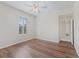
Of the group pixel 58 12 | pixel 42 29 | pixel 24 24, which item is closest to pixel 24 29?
pixel 24 24

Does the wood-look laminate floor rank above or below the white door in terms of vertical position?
below

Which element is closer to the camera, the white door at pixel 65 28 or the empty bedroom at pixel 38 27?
the empty bedroom at pixel 38 27

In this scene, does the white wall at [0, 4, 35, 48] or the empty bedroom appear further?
the white wall at [0, 4, 35, 48]

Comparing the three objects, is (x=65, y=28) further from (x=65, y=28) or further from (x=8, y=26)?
(x=8, y=26)

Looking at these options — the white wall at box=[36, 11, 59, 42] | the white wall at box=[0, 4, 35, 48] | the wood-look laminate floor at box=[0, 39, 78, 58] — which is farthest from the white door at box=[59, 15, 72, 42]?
the white wall at box=[0, 4, 35, 48]

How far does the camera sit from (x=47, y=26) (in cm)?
557

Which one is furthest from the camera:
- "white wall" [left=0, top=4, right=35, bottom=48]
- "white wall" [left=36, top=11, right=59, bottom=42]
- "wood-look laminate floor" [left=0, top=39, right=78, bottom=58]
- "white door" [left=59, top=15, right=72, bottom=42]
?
"white door" [left=59, top=15, right=72, bottom=42]

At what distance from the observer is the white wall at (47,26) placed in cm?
507

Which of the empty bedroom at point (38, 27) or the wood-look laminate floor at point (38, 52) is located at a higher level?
the empty bedroom at point (38, 27)

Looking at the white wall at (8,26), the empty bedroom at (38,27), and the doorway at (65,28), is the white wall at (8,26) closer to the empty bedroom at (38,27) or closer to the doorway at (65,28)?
Answer: the empty bedroom at (38,27)

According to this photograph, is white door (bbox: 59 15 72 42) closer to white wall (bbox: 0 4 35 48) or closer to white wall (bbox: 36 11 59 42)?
white wall (bbox: 36 11 59 42)

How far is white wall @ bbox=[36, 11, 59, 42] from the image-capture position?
199 inches

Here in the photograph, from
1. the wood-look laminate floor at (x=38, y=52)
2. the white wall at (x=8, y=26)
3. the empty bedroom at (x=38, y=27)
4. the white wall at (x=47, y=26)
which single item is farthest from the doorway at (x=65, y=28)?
the white wall at (x=8, y=26)

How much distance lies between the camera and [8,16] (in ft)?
12.7
